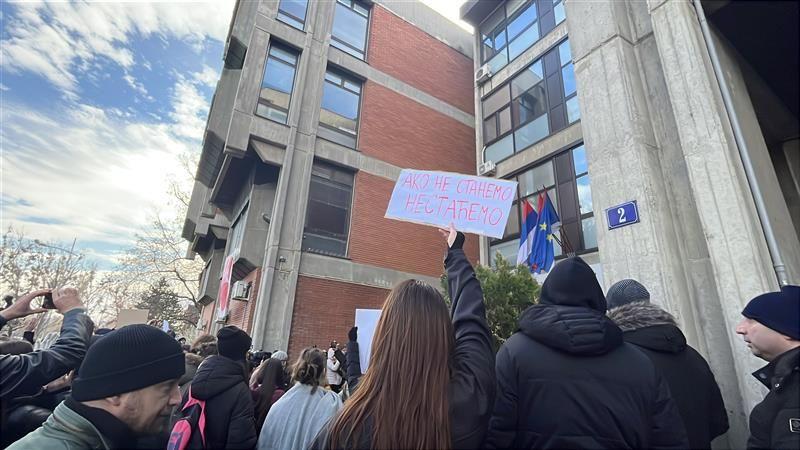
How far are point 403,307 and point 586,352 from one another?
835 millimetres

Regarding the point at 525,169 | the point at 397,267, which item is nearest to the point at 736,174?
the point at 525,169

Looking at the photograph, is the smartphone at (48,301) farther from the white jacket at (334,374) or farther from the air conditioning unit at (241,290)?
the air conditioning unit at (241,290)

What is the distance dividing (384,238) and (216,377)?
465 inches

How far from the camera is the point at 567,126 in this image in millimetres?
12141

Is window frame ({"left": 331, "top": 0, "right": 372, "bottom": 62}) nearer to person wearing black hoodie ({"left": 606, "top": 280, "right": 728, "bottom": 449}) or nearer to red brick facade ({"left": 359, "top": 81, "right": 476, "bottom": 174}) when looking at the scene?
red brick facade ({"left": 359, "top": 81, "right": 476, "bottom": 174})

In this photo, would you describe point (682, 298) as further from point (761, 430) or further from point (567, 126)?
point (567, 126)

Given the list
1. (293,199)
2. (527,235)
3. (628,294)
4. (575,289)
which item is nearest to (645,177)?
(628,294)

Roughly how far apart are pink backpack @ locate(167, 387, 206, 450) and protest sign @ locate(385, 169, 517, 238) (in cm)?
208

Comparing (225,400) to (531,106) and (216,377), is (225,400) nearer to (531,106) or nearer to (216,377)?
(216,377)

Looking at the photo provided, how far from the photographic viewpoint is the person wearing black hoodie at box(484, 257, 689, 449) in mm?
1572

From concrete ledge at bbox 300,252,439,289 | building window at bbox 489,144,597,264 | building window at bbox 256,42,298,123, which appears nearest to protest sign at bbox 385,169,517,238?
building window at bbox 489,144,597,264

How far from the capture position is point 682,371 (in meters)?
2.11

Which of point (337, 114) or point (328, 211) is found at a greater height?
point (337, 114)

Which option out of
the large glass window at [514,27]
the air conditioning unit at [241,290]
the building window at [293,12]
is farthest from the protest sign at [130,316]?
the large glass window at [514,27]
